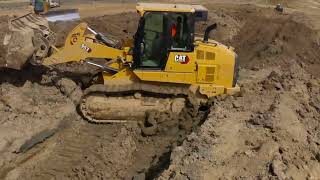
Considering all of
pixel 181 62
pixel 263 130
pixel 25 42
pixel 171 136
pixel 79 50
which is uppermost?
pixel 25 42

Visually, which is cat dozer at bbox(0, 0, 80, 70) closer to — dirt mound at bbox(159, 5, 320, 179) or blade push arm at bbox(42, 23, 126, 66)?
blade push arm at bbox(42, 23, 126, 66)

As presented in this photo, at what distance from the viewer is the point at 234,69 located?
13.1 metres

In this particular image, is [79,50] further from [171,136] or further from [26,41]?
[171,136]

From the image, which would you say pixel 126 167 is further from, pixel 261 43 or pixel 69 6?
pixel 69 6

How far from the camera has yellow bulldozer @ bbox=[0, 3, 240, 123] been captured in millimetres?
12617

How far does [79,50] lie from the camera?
1299 centimetres

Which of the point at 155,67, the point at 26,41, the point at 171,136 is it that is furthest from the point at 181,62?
the point at 26,41

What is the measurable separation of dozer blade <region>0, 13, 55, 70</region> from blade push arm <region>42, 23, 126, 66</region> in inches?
10.5

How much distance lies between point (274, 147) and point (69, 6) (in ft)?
64.5

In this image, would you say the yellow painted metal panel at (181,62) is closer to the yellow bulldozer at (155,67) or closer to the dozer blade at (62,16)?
the yellow bulldozer at (155,67)

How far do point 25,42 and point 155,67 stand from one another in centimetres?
314

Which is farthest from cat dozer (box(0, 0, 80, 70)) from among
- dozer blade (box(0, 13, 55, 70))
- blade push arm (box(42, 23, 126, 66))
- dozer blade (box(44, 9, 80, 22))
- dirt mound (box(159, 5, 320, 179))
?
dozer blade (box(44, 9, 80, 22))

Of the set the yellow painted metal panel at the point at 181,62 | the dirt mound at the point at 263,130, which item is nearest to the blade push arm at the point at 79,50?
the yellow painted metal panel at the point at 181,62

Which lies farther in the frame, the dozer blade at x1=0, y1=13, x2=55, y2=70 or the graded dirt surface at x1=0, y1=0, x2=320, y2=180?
the dozer blade at x1=0, y1=13, x2=55, y2=70
